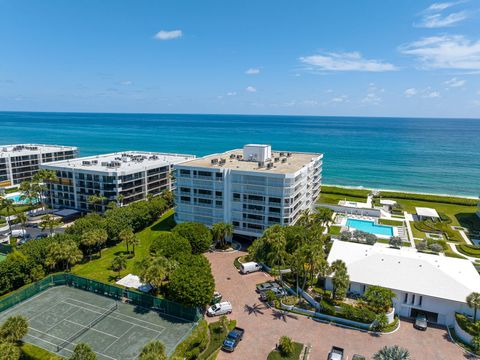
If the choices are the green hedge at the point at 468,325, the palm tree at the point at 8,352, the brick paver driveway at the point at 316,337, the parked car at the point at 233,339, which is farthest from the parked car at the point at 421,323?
the palm tree at the point at 8,352

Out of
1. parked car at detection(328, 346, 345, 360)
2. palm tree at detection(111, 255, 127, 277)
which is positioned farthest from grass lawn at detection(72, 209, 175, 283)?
parked car at detection(328, 346, 345, 360)

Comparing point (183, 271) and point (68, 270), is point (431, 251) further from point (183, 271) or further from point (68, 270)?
point (68, 270)

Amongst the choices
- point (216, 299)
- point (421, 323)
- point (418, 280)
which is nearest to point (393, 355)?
point (421, 323)

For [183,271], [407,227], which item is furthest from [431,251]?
[183,271]

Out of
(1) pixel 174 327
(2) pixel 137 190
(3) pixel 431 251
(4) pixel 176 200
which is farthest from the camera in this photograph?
(2) pixel 137 190

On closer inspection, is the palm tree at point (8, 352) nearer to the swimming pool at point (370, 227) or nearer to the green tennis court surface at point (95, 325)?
the green tennis court surface at point (95, 325)

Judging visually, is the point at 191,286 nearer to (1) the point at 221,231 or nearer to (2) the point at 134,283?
(2) the point at 134,283
